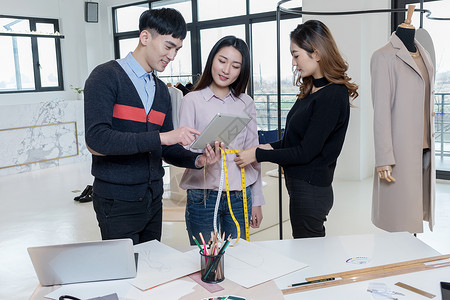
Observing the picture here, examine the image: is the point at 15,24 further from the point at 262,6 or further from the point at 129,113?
the point at 129,113

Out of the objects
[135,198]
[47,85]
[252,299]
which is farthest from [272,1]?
[252,299]

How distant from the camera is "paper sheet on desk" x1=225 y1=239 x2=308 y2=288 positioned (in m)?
1.45

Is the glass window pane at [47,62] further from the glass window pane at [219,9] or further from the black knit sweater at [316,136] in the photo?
the black knit sweater at [316,136]

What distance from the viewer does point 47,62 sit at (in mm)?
8734

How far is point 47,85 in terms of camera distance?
8.77 m

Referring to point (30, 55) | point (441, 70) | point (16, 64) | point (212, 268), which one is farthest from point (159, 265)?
point (30, 55)

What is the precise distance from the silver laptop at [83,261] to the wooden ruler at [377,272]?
50 centimetres

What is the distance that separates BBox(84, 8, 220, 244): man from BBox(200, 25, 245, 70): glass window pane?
5721 millimetres

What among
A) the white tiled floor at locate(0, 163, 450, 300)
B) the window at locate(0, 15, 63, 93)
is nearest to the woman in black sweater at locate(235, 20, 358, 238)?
the white tiled floor at locate(0, 163, 450, 300)

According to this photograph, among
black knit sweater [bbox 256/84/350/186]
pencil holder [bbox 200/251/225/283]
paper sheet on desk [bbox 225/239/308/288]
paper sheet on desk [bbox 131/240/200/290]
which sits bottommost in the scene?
paper sheet on desk [bbox 225/239/308/288]

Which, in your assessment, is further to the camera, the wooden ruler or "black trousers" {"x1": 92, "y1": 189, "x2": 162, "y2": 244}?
"black trousers" {"x1": 92, "y1": 189, "x2": 162, "y2": 244}

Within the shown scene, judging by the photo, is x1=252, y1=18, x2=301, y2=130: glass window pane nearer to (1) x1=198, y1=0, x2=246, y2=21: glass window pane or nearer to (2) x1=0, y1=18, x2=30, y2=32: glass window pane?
(1) x1=198, y1=0, x2=246, y2=21: glass window pane

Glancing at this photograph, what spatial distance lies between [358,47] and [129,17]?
16.7ft

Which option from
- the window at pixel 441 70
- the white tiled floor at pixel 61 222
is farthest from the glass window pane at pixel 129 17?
the window at pixel 441 70
